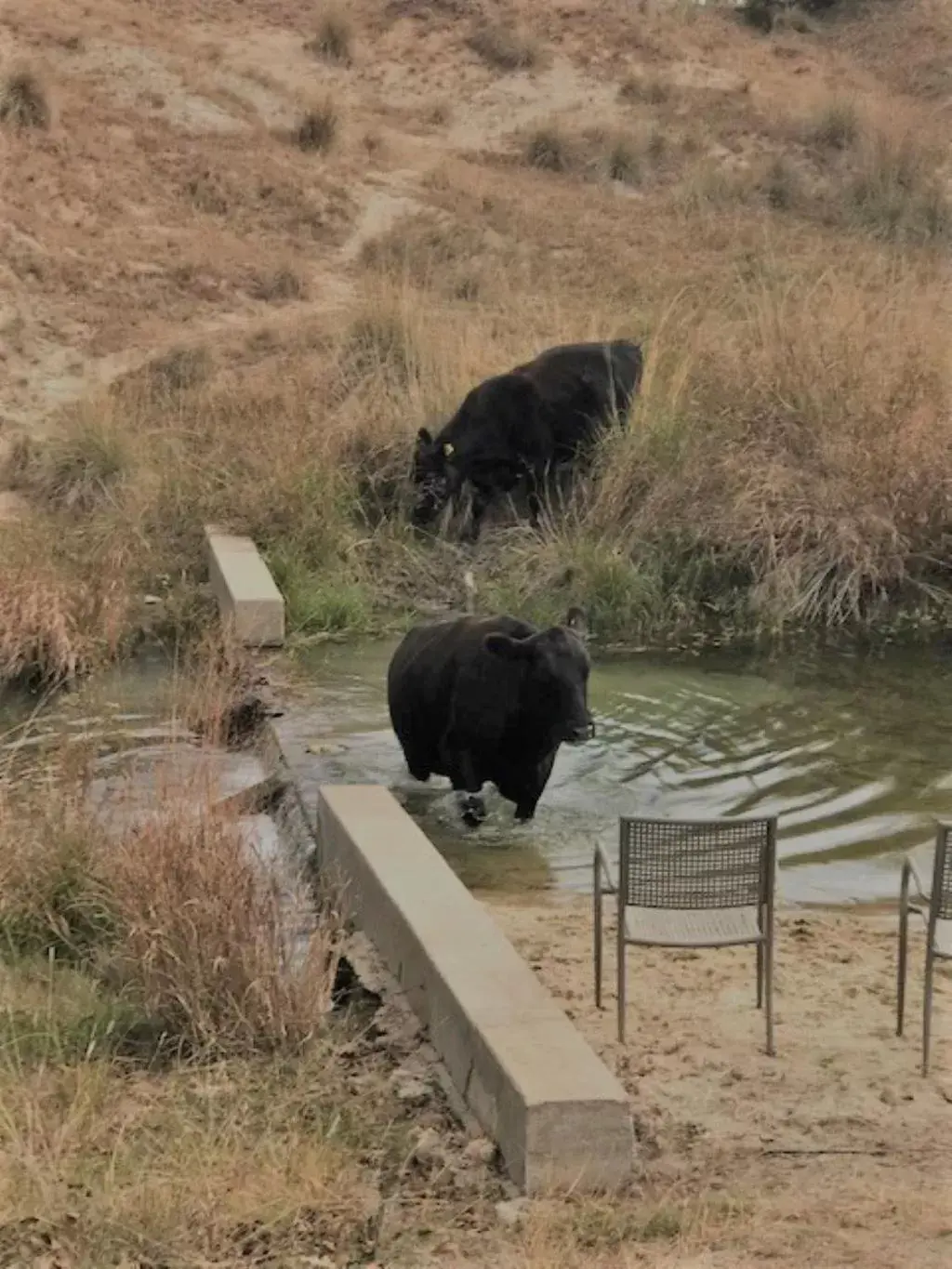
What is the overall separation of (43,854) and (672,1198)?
3.38 meters

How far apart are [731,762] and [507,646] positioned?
6.91ft

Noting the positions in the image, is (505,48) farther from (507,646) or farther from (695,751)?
(507,646)

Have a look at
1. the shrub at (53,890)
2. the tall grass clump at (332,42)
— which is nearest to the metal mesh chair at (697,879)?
the shrub at (53,890)

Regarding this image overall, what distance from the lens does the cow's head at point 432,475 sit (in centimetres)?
1579

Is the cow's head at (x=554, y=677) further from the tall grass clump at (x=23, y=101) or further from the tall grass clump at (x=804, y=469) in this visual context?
the tall grass clump at (x=23, y=101)

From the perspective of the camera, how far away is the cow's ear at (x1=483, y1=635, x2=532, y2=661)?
9211mm

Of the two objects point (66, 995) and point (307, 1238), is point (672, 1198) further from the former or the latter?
point (66, 995)

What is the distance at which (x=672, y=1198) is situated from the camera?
16.9 feet

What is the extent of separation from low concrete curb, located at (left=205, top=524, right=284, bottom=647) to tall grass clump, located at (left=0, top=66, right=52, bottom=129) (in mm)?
19945

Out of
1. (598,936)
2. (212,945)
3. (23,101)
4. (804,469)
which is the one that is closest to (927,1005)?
(598,936)

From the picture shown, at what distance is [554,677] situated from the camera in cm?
916

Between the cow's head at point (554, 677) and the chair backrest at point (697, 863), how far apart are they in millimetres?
2858

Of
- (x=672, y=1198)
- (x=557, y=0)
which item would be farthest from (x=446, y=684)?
(x=557, y=0)

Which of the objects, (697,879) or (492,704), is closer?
(697,879)
